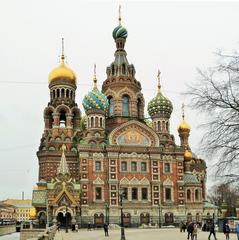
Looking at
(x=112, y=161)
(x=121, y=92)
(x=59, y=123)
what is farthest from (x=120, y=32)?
(x=112, y=161)

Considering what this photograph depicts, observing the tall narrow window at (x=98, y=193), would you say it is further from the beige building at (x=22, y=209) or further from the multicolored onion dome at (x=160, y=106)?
the beige building at (x=22, y=209)

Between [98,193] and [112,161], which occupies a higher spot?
[112,161]

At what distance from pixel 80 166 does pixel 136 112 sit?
12.3 meters

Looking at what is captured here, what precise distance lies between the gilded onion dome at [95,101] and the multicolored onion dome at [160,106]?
21.0 feet

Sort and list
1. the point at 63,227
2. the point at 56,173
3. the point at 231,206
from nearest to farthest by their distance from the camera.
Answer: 1. the point at 63,227
2. the point at 56,173
3. the point at 231,206

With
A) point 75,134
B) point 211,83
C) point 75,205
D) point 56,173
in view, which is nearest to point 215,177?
point 211,83

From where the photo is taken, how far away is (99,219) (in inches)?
2057

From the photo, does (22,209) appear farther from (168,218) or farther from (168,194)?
(168,218)

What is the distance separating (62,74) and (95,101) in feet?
21.2

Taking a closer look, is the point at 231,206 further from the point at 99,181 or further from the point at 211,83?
the point at 211,83

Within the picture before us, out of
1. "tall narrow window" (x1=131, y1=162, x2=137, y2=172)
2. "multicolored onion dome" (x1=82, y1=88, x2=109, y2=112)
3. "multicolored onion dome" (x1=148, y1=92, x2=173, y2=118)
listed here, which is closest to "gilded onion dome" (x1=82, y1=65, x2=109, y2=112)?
"multicolored onion dome" (x1=82, y1=88, x2=109, y2=112)

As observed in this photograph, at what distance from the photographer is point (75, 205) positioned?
50.5m

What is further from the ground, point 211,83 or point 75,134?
point 75,134

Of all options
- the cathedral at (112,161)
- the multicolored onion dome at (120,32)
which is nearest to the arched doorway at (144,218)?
the cathedral at (112,161)
